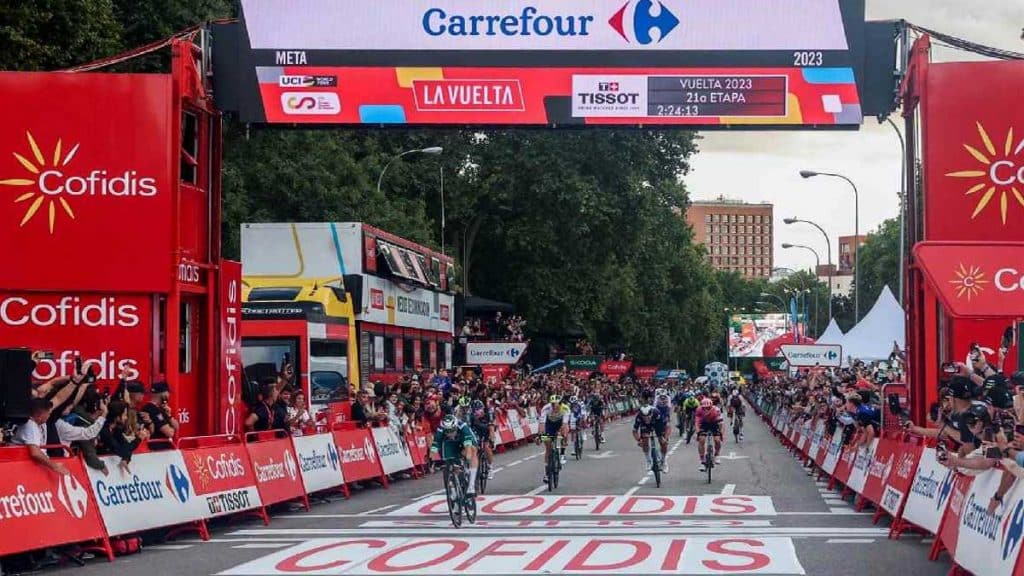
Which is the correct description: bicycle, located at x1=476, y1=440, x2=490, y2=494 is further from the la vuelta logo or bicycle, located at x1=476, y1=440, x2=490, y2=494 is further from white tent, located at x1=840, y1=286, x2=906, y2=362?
white tent, located at x1=840, y1=286, x2=906, y2=362

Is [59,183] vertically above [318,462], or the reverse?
[59,183]

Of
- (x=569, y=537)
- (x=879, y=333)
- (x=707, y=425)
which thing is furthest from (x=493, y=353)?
(x=569, y=537)

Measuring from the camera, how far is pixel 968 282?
56.8 ft

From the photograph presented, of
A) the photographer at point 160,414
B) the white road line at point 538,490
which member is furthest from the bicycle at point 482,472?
the photographer at point 160,414

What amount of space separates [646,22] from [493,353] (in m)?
21.9

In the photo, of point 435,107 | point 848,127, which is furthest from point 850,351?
point 435,107

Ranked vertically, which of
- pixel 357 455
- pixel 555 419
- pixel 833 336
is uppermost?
pixel 833 336

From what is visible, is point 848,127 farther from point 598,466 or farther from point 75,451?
point 598,466

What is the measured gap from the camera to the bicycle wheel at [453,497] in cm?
1831

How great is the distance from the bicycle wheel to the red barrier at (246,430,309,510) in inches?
104

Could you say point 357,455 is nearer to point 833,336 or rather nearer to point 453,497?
point 453,497

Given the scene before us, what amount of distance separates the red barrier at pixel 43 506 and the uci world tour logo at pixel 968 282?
9.85 meters

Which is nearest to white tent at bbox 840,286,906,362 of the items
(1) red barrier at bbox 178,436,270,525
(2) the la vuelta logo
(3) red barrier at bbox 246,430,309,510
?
(3) red barrier at bbox 246,430,309,510

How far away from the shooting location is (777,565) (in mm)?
14109
